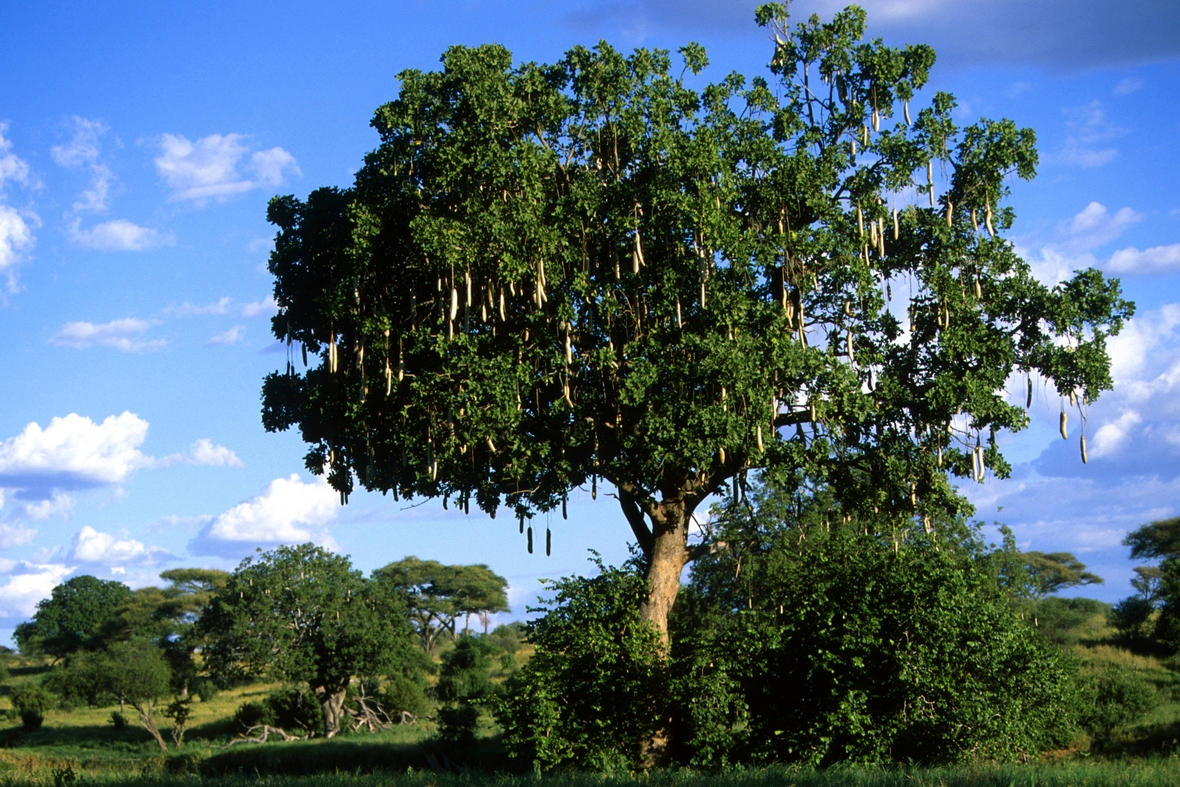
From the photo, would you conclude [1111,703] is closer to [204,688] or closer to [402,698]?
[402,698]

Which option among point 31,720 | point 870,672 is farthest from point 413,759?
point 31,720

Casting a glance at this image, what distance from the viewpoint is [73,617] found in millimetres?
94125

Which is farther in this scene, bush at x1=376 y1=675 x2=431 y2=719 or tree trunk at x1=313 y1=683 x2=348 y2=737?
bush at x1=376 y1=675 x2=431 y2=719

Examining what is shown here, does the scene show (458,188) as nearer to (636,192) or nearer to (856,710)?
(636,192)

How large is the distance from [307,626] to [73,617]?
51.9 metres

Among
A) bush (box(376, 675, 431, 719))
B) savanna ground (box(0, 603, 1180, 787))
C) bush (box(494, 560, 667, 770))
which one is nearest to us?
savanna ground (box(0, 603, 1180, 787))

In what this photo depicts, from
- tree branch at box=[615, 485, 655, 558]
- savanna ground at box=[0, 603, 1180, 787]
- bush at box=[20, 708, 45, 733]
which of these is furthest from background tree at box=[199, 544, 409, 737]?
tree branch at box=[615, 485, 655, 558]

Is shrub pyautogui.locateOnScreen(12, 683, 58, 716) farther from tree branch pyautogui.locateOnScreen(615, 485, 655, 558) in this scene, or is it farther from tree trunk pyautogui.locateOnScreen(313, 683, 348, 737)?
tree branch pyautogui.locateOnScreen(615, 485, 655, 558)

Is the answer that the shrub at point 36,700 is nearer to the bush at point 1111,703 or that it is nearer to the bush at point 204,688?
the bush at point 204,688

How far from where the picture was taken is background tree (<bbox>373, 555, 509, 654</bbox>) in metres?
87.2

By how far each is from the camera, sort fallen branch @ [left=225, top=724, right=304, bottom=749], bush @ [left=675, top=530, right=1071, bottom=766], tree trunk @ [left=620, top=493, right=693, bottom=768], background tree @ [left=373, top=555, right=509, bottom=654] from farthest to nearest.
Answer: background tree @ [left=373, top=555, right=509, bottom=654] < fallen branch @ [left=225, top=724, right=304, bottom=749] < tree trunk @ [left=620, top=493, right=693, bottom=768] < bush @ [left=675, top=530, right=1071, bottom=766]

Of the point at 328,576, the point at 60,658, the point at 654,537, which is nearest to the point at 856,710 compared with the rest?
the point at 654,537

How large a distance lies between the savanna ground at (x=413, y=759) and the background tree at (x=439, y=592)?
748 cm

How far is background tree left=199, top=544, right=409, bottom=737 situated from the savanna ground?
12.3 feet
